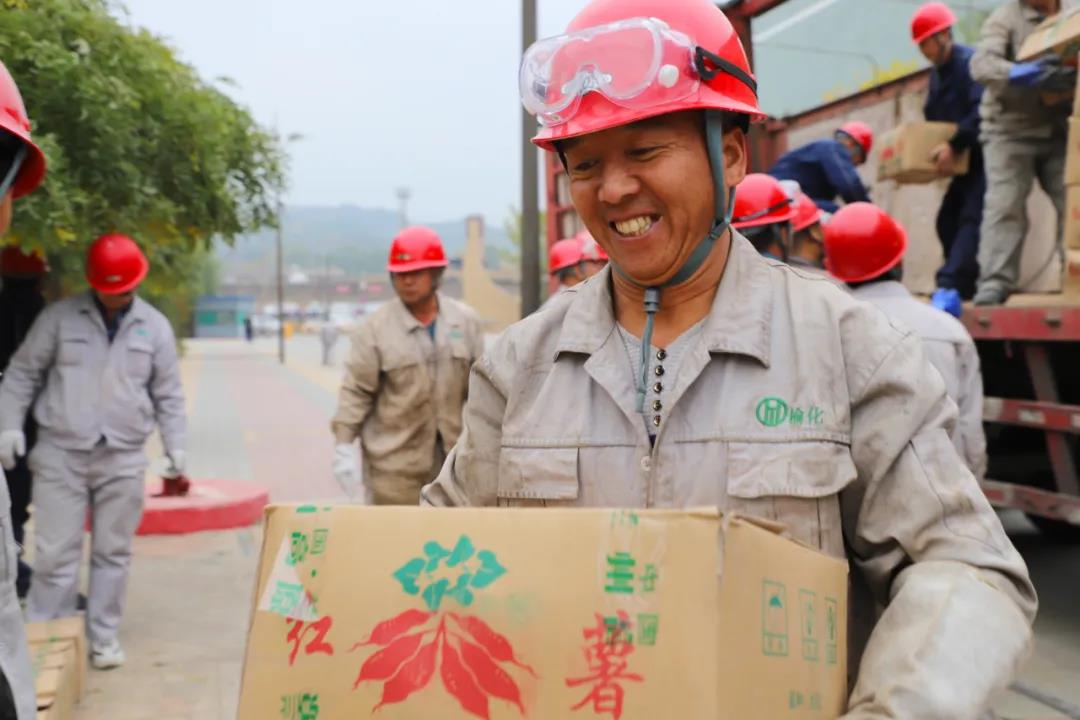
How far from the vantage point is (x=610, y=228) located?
5.37 ft

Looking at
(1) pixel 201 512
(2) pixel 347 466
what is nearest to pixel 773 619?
(2) pixel 347 466

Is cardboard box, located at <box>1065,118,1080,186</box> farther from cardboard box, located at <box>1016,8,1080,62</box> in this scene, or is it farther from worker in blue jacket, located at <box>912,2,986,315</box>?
worker in blue jacket, located at <box>912,2,986,315</box>

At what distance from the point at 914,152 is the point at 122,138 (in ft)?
12.9

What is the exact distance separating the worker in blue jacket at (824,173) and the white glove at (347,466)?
2.62 meters

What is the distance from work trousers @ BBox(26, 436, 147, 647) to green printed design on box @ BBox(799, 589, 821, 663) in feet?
13.6

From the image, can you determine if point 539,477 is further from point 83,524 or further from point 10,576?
point 83,524

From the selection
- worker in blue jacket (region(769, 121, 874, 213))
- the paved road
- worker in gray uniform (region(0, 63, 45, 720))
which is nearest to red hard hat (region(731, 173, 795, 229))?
worker in blue jacket (region(769, 121, 874, 213))

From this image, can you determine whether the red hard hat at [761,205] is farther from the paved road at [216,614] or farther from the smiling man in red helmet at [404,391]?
the paved road at [216,614]

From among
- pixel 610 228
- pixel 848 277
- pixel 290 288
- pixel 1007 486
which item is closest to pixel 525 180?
pixel 848 277

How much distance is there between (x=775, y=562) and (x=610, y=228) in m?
0.57

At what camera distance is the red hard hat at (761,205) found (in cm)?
402

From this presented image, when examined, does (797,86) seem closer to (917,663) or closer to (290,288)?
(917,663)

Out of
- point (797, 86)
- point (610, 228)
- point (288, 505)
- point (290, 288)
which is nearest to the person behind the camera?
point (288, 505)

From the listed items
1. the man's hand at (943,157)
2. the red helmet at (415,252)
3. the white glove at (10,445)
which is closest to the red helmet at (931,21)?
the man's hand at (943,157)
